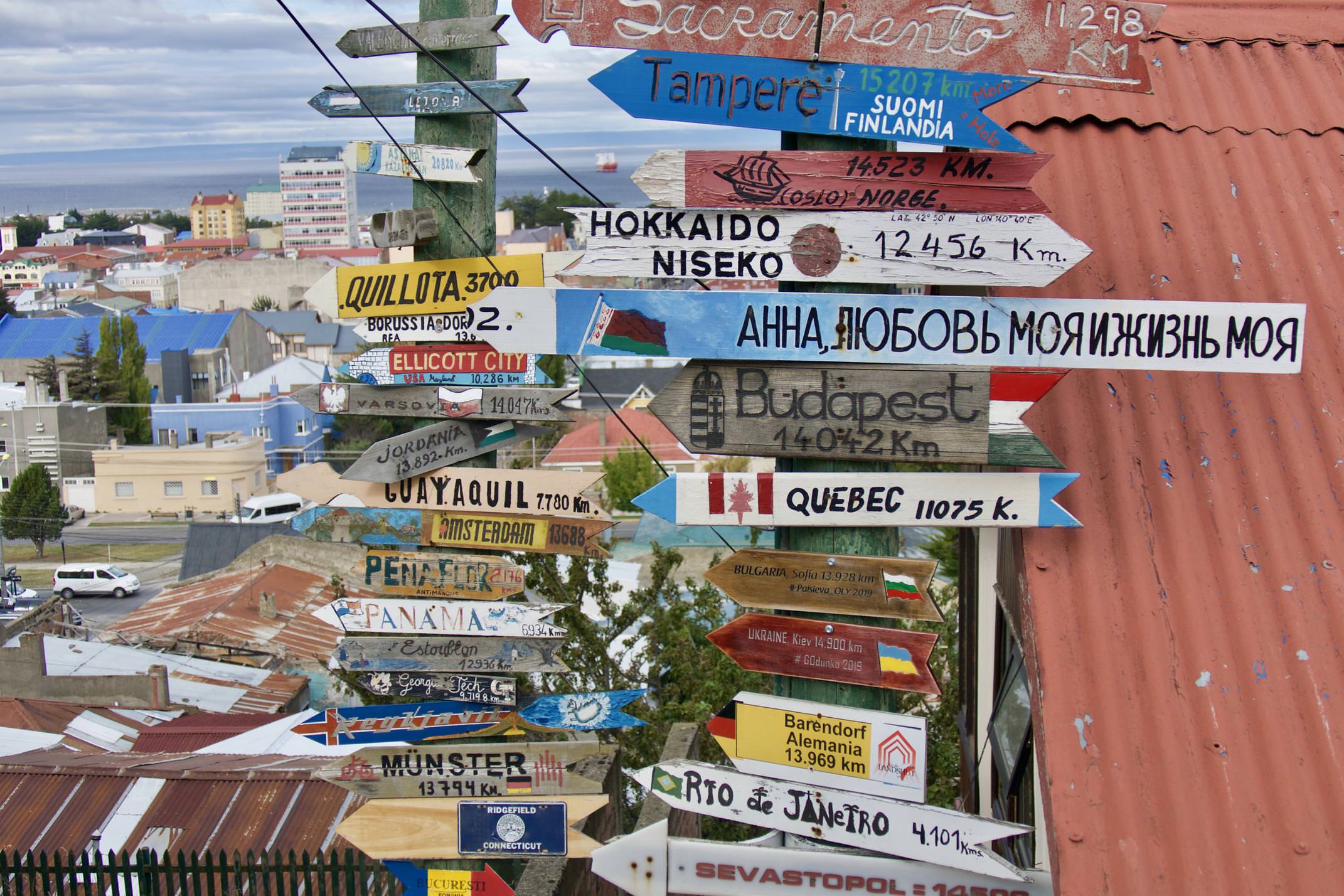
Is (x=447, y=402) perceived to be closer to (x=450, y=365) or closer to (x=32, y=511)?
(x=450, y=365)

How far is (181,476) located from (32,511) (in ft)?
18.6

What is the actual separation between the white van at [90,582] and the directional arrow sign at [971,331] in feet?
132

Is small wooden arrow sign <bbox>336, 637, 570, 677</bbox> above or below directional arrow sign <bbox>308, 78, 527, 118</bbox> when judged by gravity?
below

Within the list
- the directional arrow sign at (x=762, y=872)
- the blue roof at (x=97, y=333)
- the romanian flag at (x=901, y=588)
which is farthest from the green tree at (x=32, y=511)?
the romanian flag at (x=901, y=588)

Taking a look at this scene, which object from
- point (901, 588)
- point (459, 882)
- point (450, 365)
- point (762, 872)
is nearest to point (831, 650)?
point (901, 588)

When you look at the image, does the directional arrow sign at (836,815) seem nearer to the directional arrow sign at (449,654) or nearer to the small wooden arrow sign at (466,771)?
the small wooden arrow sign at (466,771)

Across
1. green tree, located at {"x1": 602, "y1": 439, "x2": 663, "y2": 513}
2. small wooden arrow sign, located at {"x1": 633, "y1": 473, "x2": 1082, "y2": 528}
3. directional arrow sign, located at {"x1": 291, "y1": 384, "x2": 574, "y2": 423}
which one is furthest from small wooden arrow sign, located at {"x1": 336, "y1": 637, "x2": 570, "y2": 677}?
green tree, located at {"x1": 602, "y1": 439, "x2": 663, "y2": 513}

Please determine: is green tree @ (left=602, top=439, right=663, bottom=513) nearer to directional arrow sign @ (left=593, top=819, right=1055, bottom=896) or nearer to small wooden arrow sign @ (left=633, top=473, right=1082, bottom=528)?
directional arrow sign @ (left=593, top=819, right=1055, bottom=896)

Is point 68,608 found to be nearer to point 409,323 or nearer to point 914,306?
point 409,323

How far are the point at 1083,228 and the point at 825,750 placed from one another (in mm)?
2448

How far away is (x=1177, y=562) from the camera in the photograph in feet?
13.4

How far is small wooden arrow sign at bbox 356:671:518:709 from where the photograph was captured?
5484 millimetres

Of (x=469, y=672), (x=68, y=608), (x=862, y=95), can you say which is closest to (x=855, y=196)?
(x=862, y=95)

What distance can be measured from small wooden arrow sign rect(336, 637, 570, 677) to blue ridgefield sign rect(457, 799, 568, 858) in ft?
1.98
